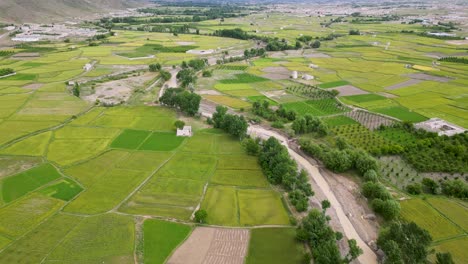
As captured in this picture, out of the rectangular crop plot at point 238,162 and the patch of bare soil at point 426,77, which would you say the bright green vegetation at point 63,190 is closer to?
the rectangular crop plot at point 238,162

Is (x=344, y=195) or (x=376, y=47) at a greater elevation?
(x=376, y=47)

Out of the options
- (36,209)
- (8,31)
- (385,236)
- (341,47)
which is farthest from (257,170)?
(8,31)

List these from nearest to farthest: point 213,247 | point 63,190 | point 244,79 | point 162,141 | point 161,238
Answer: point 213,247 < point 161,238 < point 63,190 < point 162,141 < point 244,79

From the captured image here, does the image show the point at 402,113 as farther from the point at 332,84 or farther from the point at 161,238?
the point at 161,238

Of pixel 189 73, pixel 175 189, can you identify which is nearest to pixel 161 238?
pixel 175 189

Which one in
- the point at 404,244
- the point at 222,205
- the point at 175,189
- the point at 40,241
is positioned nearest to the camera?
the point at 404,244

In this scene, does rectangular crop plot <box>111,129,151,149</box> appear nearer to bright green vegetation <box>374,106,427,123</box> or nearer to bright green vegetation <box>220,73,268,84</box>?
bright green vegetation <box>220,73,268,84</box>

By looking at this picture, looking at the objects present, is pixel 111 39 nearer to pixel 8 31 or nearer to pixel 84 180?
pixel 8 31
